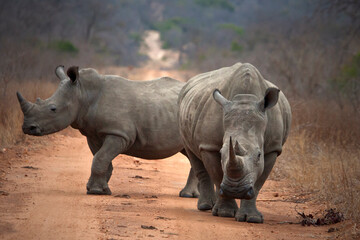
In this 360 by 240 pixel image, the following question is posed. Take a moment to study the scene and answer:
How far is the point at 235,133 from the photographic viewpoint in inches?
243

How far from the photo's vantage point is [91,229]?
5703 millimetres

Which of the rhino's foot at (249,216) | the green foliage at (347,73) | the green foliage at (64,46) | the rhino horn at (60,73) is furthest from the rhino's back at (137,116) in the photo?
the green foliage at (64,46)

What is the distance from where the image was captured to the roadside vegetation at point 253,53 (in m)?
10.4

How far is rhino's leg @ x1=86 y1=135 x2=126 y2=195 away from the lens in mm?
8359

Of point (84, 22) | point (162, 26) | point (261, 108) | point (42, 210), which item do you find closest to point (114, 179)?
point (42, 210)

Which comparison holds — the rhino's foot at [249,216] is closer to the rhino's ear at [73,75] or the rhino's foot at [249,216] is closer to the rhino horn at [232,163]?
the rhino horn at [232,163]

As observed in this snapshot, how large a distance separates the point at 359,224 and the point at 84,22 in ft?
123

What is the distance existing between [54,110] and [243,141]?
10.8 feet

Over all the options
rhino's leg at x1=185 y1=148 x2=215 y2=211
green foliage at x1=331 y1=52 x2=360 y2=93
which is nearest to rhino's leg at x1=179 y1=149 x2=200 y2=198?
rhino's leg at x1=185 y1=148 x2=215 y2=211

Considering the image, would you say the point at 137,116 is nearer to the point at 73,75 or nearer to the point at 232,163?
the point at 73,75

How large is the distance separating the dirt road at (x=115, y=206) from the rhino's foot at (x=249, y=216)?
72 millimetres

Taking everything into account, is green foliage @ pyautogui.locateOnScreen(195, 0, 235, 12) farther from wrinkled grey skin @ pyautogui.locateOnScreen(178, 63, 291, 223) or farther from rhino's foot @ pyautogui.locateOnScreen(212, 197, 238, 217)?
rhino's foot @ pyautogui.locateOnScreen(212, 197, 238, 217)

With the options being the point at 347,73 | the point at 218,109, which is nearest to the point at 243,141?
the point at 218,109

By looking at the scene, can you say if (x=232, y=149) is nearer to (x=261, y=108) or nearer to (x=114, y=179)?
(x=261, y=108)
